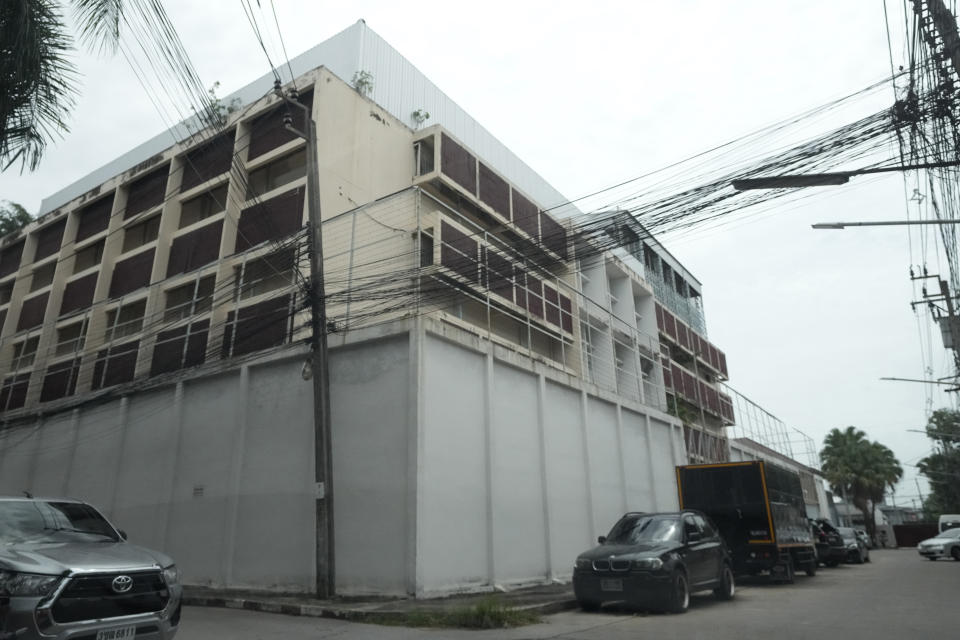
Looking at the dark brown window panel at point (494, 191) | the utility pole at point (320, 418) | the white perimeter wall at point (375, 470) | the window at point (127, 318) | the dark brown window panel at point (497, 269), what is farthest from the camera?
the dark brown window panel at point (494, 191)

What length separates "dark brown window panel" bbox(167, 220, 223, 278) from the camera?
68.6 ft

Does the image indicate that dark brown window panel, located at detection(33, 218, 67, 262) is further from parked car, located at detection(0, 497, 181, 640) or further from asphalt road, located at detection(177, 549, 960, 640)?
parked car, located at detection(0, 497, 181, 640)

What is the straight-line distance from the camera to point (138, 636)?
539cm

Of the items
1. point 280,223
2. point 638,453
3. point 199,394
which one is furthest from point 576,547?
point 280,223

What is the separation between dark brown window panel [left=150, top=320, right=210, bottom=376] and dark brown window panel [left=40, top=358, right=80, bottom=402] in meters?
3.86

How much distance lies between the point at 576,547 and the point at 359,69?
A: 17.7 m

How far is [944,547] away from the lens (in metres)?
26.3

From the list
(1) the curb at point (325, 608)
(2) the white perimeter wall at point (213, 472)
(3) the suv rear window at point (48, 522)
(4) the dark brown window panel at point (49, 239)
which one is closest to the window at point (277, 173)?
(2) the white perimeter wall at point (213, 472)

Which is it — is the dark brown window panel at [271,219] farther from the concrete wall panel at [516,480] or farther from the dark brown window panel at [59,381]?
the concrete wall panel at [516,480]

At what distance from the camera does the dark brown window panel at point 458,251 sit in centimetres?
1758

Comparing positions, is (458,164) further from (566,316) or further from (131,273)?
(131,273)

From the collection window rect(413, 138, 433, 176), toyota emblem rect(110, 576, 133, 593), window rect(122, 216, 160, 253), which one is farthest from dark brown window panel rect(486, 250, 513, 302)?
window rect(122, 216, 160, 253)

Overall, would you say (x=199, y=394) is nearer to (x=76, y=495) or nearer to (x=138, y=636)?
(x=76, y=495)

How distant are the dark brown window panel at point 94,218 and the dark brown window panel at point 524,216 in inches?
652
